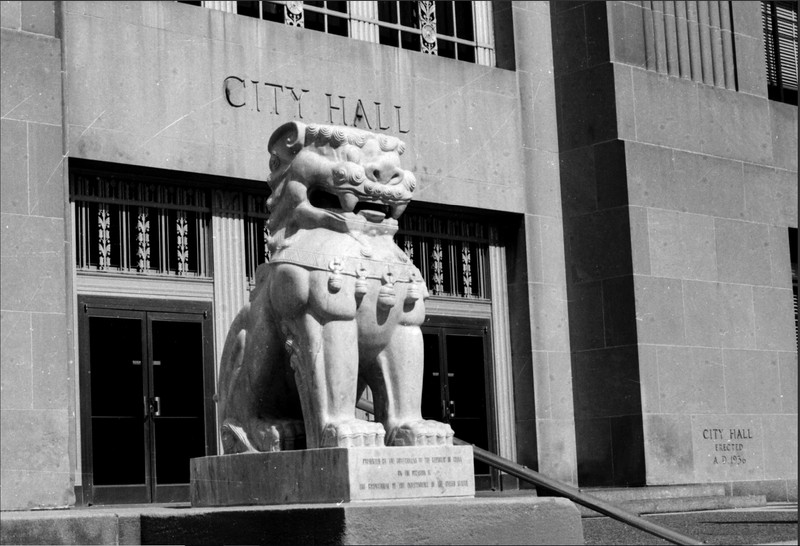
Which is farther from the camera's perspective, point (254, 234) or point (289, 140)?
point (254, 234)

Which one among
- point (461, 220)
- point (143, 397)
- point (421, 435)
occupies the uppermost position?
point (461, 220)

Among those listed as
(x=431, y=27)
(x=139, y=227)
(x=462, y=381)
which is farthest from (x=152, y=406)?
(x=431, y=27)

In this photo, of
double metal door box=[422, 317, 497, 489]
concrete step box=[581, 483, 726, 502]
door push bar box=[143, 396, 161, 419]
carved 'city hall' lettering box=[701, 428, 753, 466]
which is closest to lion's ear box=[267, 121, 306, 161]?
door push bar box=[143, 396, 161, 419]

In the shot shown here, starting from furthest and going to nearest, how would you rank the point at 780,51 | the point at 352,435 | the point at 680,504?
the point at 780,51 → the point at 680,504 → the point at 352,435

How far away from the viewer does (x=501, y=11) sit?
1725cm

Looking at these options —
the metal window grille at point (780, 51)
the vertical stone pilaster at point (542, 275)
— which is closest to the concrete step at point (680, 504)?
the vertical stone pilaster at point (542, 275)

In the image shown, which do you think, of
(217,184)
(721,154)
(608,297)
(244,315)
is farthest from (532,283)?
(244,315)

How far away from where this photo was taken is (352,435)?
25.4 ft

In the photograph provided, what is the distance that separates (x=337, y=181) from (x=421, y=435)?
66.8 inches

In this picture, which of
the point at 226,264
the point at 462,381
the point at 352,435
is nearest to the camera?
the point at 352,435

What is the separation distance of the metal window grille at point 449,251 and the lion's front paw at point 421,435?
26.0 ft

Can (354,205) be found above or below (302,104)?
below

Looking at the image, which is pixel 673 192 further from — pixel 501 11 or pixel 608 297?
pixel 501 11

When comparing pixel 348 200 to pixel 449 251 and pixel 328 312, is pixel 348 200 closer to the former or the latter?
pixel 328 312
